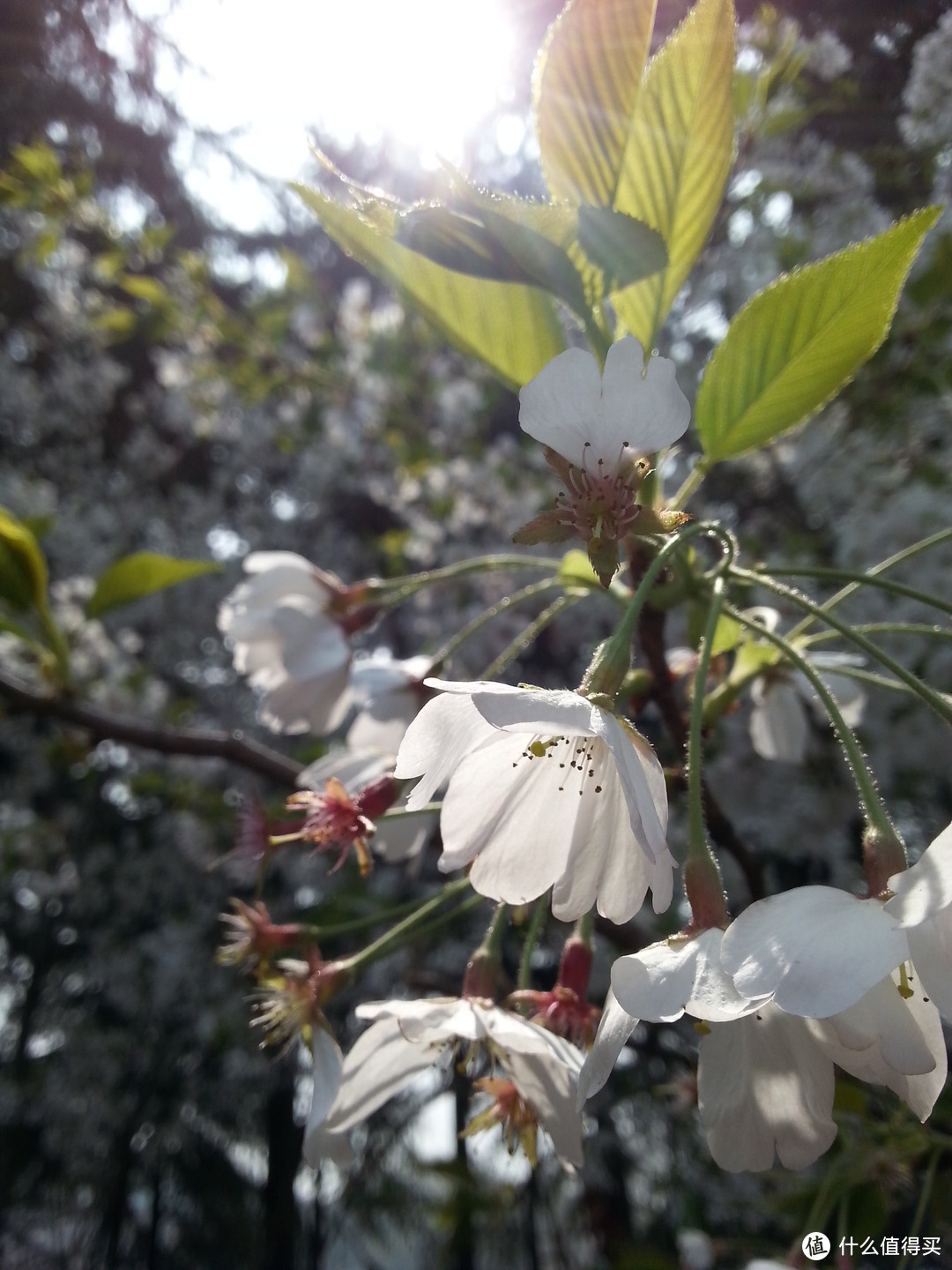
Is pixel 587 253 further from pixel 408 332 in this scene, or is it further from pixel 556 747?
pixel 408 332

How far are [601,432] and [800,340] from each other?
0.82ft

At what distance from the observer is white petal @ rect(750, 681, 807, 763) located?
3.34 ft

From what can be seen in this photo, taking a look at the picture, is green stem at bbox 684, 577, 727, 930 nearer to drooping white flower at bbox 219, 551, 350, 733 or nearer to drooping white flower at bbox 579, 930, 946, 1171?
drooping white flower at bbox 579, 930, 946, 1171

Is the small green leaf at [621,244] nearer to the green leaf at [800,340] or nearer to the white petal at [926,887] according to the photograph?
the green leaf at [800,340]

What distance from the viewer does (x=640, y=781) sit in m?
0.47

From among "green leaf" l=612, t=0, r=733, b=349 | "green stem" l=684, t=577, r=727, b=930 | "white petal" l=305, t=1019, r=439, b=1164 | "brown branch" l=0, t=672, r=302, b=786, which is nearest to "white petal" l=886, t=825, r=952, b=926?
"green stem" l=684, t=577, r=727, b=930

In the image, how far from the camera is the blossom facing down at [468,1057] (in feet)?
1.84

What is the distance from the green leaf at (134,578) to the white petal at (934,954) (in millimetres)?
985

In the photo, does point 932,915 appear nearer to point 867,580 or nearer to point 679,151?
point 867,580

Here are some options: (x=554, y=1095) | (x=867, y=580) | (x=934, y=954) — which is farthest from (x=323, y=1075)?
(x=867, y=580)

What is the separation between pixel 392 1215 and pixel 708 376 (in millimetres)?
4876

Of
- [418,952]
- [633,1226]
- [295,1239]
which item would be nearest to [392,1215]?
[295,1239]

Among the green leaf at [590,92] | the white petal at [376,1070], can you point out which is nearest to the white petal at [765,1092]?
the white petal at [376,1070]

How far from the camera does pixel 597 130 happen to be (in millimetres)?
669
